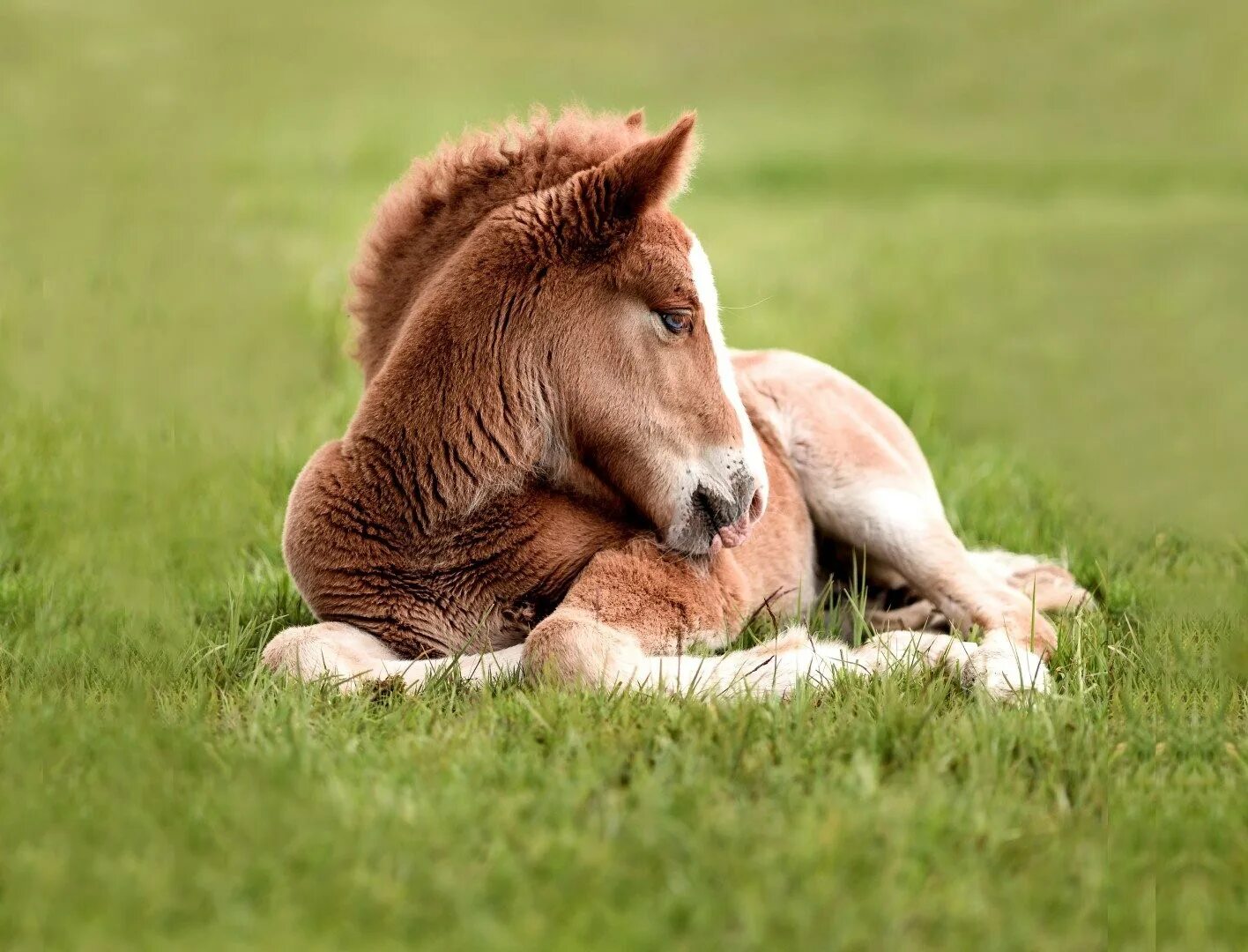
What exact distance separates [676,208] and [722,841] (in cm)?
Answer: 1517

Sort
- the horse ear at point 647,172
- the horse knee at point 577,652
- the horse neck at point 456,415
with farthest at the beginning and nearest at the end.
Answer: the horse neck at point 456,415, the horse ear at point 647,172, the horse knee at point 577,652

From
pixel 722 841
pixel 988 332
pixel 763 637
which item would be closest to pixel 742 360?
pixel 763 637

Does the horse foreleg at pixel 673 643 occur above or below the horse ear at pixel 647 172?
below

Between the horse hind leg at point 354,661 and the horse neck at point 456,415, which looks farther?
the horse neck at point 456,415

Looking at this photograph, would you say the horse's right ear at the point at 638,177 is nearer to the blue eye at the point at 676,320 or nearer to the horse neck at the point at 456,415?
the blue eye at the point at 676,320

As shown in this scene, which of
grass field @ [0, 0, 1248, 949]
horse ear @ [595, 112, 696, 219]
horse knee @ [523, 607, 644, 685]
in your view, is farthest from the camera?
horse ear @ [595, 112, 696, 219]

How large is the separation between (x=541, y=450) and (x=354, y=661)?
0.89 m

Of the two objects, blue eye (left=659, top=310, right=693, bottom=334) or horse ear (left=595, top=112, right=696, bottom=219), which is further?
blue eye (left=659, top=310, right=693, bottom=334)

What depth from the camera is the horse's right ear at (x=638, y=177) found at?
15.0ft

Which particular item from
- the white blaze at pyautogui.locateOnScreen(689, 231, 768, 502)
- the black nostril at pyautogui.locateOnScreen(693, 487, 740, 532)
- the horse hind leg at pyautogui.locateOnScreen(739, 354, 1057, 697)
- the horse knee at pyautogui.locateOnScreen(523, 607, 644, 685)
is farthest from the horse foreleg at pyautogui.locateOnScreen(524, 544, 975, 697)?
the horse hind leg at pyautogui.locateOnScreen(739, 354, 1057, 697)

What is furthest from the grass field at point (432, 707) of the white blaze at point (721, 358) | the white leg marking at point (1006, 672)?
the white blaze at point (721, 358)

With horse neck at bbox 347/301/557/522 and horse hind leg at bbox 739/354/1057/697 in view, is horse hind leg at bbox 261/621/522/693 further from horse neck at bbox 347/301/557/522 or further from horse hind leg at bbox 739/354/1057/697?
horse hind leg at bbox 739/354/1057/697

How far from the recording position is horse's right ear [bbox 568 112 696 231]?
4.57 metres

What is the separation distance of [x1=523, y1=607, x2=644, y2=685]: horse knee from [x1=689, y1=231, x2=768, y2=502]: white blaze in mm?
710
